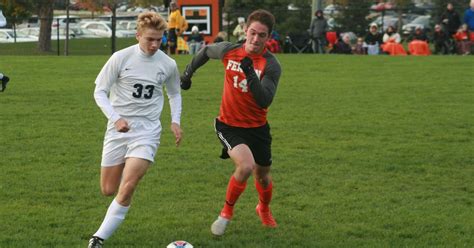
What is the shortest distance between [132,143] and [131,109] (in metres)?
0.27

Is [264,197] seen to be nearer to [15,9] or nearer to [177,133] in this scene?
[177,133]

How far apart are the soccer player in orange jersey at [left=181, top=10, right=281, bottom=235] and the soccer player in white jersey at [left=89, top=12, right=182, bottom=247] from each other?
0.60 meters

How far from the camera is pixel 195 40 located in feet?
112

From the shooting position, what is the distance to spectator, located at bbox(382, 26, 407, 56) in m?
33.1

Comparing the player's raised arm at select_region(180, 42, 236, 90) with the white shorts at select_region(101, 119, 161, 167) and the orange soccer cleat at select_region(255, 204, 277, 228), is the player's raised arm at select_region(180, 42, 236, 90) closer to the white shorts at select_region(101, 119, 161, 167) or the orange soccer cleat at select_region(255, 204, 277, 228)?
the white shorts at select_region(101, 119, 161, 167)

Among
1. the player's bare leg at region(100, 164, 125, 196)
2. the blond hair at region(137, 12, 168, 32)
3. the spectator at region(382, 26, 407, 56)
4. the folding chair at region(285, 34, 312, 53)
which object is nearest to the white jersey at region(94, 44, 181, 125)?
the blond hair at region(137, 12, 168, 32)

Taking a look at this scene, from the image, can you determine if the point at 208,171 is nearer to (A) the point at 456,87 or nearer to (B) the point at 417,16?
(A) the point at 456,87

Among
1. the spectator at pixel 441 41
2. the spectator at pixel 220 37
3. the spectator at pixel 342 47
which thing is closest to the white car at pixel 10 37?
the spectator at pixel 220 37

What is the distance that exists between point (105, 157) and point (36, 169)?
3.54 m

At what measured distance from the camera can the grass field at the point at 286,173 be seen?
7.57 metres

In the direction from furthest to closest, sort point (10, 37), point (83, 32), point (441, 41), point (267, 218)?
point (83, 32)
point (10, 37)
point (441, 41)
point (267, 218)

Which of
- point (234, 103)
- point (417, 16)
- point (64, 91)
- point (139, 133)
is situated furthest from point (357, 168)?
point (417, 16)

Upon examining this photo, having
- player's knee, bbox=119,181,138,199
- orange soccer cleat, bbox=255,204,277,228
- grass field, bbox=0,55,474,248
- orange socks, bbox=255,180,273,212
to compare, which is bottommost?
grass field, bbox=0,55,474,248

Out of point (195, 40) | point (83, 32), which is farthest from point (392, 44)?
point (83, 32)
